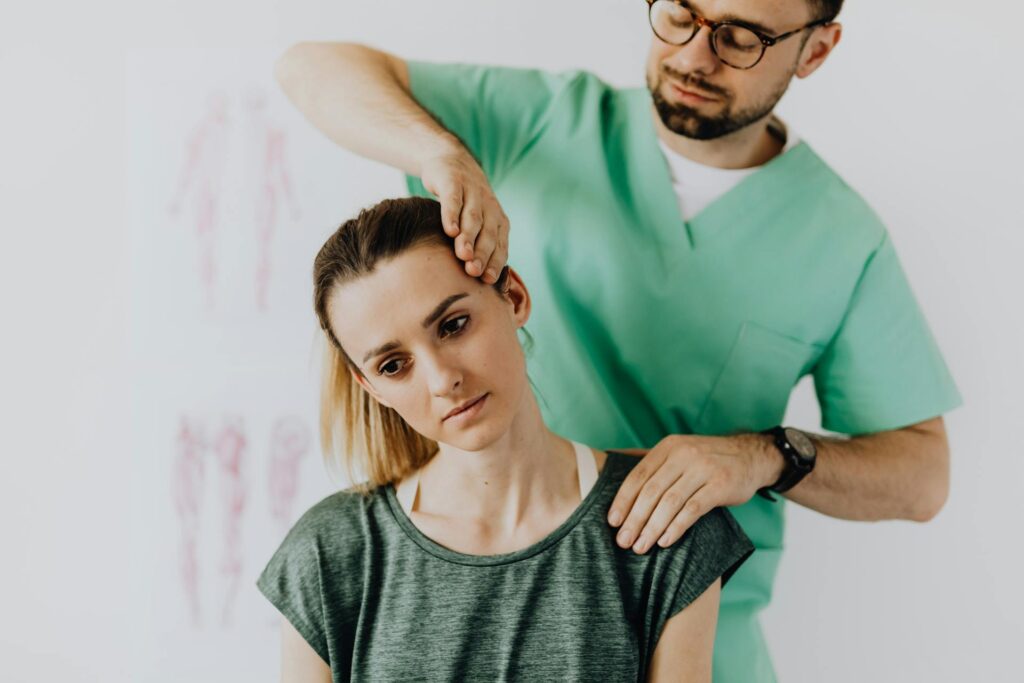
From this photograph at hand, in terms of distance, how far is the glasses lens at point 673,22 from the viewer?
107 cm

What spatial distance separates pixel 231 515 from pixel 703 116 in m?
0.80

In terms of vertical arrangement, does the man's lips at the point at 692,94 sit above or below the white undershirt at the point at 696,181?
above

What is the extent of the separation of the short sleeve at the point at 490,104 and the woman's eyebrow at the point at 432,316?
0.35 meters

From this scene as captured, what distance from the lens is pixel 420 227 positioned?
0.86 metres

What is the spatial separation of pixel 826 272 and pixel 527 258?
0.34 meters

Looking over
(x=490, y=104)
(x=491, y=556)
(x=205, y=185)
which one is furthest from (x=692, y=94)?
(x=205, y=185)

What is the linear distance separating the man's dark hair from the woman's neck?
0.53 m

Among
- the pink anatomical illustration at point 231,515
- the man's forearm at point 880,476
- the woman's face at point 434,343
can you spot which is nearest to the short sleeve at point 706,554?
the man's forearm at point 880,476

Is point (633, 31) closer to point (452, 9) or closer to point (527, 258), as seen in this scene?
point (452, 9)

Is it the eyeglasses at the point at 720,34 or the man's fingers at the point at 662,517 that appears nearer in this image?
the man's fingers at the point at 662,517

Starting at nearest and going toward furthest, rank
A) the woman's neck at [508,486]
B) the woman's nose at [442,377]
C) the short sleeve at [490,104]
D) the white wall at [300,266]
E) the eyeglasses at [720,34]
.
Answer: the woman's nose at [442,377]
the woman's neck at [508,486]
the eyeglasses at [720,34]
the short sleeve at [490,104]
the white wall at [300,266]

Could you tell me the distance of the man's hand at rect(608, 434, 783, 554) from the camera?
938 millimetres

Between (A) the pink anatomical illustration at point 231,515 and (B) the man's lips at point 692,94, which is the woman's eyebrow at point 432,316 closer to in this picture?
(B) the man's lips at point 692,94

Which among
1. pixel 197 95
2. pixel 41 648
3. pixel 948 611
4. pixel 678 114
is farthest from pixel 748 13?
pixel 41 648
